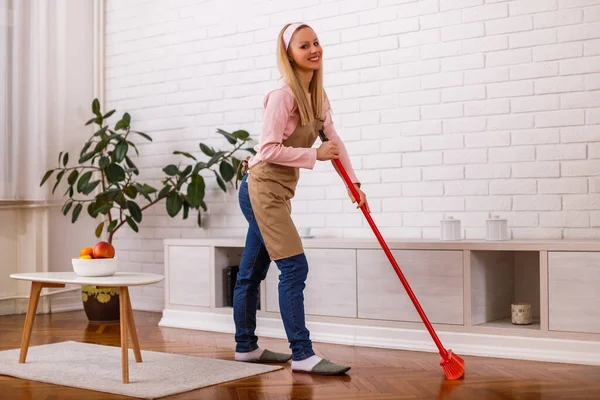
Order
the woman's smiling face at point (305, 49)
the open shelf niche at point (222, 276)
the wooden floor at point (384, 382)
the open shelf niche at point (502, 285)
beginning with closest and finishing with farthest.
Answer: the wooden floor at point (384, 382) → the woman's smiling face at point (305, 49) → the open shelf niche at point (502, 285) → the open shelf niche at point (222, 276)

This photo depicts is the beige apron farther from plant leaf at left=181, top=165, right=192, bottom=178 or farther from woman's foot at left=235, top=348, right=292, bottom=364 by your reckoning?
plant leaf at left=181, top=165, right=192, bottom=178

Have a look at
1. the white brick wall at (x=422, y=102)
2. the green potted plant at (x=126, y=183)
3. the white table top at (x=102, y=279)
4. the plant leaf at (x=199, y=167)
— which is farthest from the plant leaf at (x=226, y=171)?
the white table top at (x=102, y=279)

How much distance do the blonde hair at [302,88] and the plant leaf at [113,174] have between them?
2073 mm

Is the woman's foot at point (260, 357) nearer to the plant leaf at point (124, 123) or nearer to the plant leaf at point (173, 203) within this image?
the plant leaf at point (173, 203)

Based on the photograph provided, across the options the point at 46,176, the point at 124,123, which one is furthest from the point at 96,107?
the point at 46,176

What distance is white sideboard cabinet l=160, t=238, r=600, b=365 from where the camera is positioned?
138 inches

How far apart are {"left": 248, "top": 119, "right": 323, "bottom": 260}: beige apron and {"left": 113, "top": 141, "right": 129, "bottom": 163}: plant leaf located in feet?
6.50

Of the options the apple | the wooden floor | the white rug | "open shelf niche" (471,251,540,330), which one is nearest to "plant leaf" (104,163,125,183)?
the wooden floor

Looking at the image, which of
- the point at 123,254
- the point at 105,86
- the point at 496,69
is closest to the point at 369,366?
the point at 496,69

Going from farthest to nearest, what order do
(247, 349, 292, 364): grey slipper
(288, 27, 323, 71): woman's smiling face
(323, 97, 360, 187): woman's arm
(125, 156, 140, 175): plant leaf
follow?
1. (125, 156, 140, 175): plant leaf
2. (247, 349, 292, 364): grey slipper
3. (323, 97, 360, 187): woman's arm
4. (288, 27, 323, 71): woman's smiling face

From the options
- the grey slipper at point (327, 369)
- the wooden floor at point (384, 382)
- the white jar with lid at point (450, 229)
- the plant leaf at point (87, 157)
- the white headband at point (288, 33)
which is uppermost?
the white headband at point (288, 33)

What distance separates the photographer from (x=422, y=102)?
4.40 meters

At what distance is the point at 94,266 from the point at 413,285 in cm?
151

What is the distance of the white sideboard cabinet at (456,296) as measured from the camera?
3.49m
